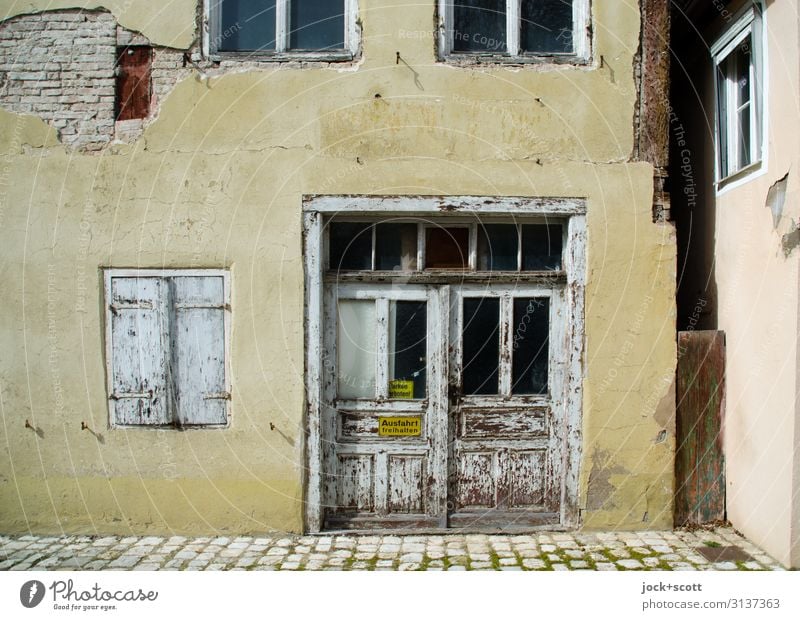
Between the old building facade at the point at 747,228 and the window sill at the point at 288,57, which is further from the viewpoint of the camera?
A: the window sill at the point at 288,57

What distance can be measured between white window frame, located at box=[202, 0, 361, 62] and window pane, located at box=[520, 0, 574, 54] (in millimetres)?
1390

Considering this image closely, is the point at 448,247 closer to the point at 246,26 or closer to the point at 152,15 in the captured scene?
the point at 246,26

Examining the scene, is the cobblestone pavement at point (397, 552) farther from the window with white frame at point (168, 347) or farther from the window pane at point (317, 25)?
the window pane at point (317, 25)

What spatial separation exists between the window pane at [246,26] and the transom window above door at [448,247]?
1.59 m

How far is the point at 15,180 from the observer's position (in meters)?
5.86

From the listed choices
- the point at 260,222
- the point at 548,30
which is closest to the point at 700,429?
the point at 548,30

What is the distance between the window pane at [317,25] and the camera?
598cm

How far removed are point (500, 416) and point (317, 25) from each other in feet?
11.5

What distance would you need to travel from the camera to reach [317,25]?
19.6ft

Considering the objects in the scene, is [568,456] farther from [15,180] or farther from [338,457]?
[15,180]

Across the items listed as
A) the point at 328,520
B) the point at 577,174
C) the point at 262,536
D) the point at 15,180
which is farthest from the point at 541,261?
the point at 15,180

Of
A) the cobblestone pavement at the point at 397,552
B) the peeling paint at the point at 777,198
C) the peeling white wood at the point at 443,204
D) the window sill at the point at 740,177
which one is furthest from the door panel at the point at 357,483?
the window sill at the point at 740,177

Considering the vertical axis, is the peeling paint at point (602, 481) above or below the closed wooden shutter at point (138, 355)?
below

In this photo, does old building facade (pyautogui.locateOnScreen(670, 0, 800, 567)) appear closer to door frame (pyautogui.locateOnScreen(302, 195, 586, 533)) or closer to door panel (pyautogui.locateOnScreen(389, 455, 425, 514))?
door frame (pyautogui.locateOnScreen(302, 195, 586, 533))
